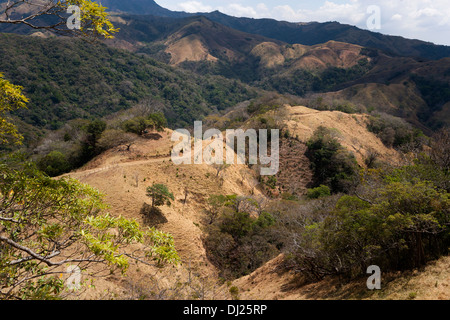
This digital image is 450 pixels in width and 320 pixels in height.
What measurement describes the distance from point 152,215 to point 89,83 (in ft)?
263

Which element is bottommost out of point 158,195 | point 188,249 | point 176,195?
point 188,249

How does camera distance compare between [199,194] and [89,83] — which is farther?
[89,83]

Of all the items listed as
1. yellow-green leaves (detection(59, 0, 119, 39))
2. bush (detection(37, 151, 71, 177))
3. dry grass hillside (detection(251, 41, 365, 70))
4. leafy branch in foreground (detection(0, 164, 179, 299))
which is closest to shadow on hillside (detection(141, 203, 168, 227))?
leafy branch in foreground (detection(0, 164, 179, 299))

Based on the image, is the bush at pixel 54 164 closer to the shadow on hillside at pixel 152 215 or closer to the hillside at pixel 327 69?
the shadow on hillside at pixel 152 215

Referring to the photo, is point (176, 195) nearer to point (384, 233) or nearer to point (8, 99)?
point (384, 233)

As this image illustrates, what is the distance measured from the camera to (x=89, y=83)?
269 ft

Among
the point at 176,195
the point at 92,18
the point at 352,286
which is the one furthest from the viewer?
the point at 176,195

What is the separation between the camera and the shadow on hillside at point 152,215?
19.0m

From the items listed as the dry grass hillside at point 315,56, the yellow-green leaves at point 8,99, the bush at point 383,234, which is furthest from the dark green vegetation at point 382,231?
the dry grass hillside at point 315,56

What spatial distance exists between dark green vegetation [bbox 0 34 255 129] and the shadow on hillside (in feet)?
168

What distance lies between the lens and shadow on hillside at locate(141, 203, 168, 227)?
1896 cm

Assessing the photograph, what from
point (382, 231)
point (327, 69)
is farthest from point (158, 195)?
point (327, 69)

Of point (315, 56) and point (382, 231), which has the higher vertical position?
point (315, 56)

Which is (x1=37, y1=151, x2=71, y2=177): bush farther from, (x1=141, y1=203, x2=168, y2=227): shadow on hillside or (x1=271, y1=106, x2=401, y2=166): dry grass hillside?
(x1=271, y1=106, x2=401, y2=166): dry grass hillside
